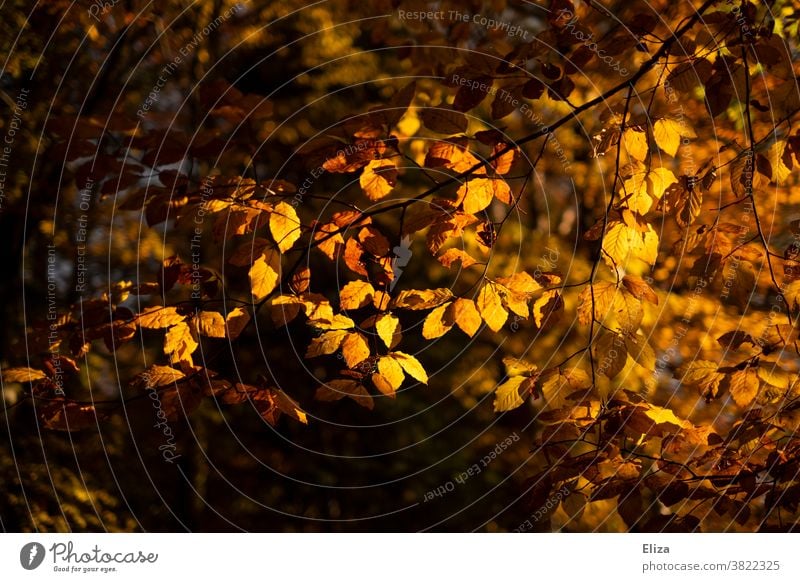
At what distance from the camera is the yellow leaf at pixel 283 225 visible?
2.52m

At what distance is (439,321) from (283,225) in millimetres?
681

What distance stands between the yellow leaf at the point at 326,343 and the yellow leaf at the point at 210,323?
0.37 metres

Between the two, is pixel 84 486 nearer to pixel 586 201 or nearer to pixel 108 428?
pixel 108 428

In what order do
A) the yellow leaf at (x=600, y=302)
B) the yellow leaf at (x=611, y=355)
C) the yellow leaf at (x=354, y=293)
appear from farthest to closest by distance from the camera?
the yellow leaf at (x=354, y=293) → the yellow leaf at (x=600, y=302) → the yellow leaf at (x=611, y=355)

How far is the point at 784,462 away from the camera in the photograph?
2.67 meters

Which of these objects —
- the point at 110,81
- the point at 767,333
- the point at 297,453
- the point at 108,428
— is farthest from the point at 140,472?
the point at 767,333

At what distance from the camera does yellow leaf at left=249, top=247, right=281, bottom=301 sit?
2.56m

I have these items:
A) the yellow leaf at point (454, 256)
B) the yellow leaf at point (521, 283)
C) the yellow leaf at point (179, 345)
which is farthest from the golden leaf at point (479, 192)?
the yellow leaf at point (179, 345)

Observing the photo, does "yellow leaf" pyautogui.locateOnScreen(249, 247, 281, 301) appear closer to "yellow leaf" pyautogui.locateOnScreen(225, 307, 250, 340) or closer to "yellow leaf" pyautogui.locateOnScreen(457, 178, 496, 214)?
"yellow leaf" pyautogui.locateOnScreen(225, 307, 250, 340)

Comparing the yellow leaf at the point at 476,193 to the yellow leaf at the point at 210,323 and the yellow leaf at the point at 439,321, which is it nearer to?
the yellow leaf at the point at 439,321

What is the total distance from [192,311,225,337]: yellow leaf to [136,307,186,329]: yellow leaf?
7cm

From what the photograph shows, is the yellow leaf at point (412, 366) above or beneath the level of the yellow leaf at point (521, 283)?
beneath

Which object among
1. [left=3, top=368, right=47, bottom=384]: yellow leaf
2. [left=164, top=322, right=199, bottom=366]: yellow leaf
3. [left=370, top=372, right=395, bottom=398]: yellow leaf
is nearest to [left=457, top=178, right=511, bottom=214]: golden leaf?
[left=370, top=372, right=395, bottom=398]: yellow leaf
